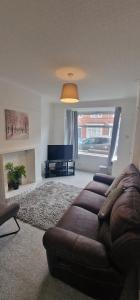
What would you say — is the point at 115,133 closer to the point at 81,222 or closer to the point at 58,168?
the point at 58,168

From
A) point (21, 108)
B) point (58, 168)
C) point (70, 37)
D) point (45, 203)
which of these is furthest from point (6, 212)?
point (58, 168)

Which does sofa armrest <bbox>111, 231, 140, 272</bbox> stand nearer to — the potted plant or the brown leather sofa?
the brown leather sofa

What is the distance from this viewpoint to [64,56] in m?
1.81

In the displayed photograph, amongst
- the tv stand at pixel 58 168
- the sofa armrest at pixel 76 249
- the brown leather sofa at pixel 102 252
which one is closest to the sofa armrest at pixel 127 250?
the brown leather sofa at pixel 102 252

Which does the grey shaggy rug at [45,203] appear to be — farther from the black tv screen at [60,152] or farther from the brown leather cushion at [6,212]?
the black tv screen at [60,152]

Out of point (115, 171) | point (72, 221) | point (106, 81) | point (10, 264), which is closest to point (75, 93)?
point (106, 81)

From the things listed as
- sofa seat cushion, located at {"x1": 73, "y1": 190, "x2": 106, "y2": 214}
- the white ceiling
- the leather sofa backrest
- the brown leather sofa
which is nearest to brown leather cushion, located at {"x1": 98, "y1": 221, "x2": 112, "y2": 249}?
the brown leather sofa

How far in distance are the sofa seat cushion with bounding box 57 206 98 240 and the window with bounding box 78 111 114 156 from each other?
3617mm

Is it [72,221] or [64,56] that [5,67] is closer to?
[64,56]

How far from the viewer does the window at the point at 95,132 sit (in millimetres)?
5098

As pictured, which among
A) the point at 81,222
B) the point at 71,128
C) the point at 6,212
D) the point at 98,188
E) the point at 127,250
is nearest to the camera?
the point at 127,250

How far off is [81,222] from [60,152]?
3.11 metres

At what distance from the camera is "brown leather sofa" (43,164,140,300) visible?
1058mm

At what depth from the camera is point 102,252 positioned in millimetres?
1179
